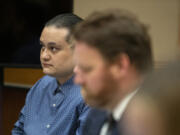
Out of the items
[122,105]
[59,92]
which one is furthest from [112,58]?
[59,92]

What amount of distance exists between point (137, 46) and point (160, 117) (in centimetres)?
37

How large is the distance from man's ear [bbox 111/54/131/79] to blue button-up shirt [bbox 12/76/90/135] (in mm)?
577

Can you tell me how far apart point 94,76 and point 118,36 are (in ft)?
0.42

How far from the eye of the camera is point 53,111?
140 centimetres

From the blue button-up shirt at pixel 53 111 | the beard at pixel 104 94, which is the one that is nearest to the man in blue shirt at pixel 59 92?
the blue button-up shirt at pixel 53 111

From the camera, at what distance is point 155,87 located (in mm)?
486

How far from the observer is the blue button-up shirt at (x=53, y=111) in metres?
1.33

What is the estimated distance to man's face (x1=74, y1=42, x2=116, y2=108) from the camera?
2.52 feet

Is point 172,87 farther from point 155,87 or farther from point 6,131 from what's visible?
point 6,131

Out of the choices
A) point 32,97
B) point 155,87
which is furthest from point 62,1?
point 155,87

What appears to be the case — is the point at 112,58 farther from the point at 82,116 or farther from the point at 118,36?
the point at 82,116

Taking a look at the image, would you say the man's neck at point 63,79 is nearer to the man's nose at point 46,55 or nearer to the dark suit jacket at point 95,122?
the man's nose at point 46,55

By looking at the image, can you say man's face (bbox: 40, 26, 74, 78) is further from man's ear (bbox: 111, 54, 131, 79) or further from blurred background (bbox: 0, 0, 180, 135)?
blurred background (bbox: 0, 0, 180, 135)

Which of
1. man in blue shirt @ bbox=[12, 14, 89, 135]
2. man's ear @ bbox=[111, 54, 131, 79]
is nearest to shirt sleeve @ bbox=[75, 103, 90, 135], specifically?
man in blue shirt @ bbox=[12, 14, 89, 135]
